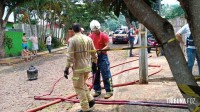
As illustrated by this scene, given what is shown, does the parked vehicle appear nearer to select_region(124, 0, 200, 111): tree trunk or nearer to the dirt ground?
the dirt ground

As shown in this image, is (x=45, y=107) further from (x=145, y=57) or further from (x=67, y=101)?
(x=145, y=57)

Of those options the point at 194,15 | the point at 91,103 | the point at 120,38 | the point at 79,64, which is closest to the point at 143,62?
the point at 91,103

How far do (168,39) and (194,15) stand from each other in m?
0.47

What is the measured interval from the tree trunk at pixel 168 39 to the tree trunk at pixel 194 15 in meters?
0.30

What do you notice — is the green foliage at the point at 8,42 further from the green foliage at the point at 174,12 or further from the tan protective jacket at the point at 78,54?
the tan protective jacket at the point at 78,54

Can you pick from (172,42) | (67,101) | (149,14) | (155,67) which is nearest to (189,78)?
(172,42)

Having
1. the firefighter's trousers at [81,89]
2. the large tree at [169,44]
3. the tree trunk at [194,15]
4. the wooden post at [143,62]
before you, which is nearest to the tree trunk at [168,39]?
the large tree at [169,44]

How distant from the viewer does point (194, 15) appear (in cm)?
304

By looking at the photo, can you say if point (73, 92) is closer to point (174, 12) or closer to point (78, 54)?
point (78, 54)

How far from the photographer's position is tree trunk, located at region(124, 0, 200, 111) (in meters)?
3.36

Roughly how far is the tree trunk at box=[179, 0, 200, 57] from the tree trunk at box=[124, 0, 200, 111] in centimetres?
30

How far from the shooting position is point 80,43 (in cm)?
558

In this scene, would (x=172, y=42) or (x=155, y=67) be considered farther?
(x=155, y=67)

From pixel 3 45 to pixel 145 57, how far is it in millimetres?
13986
